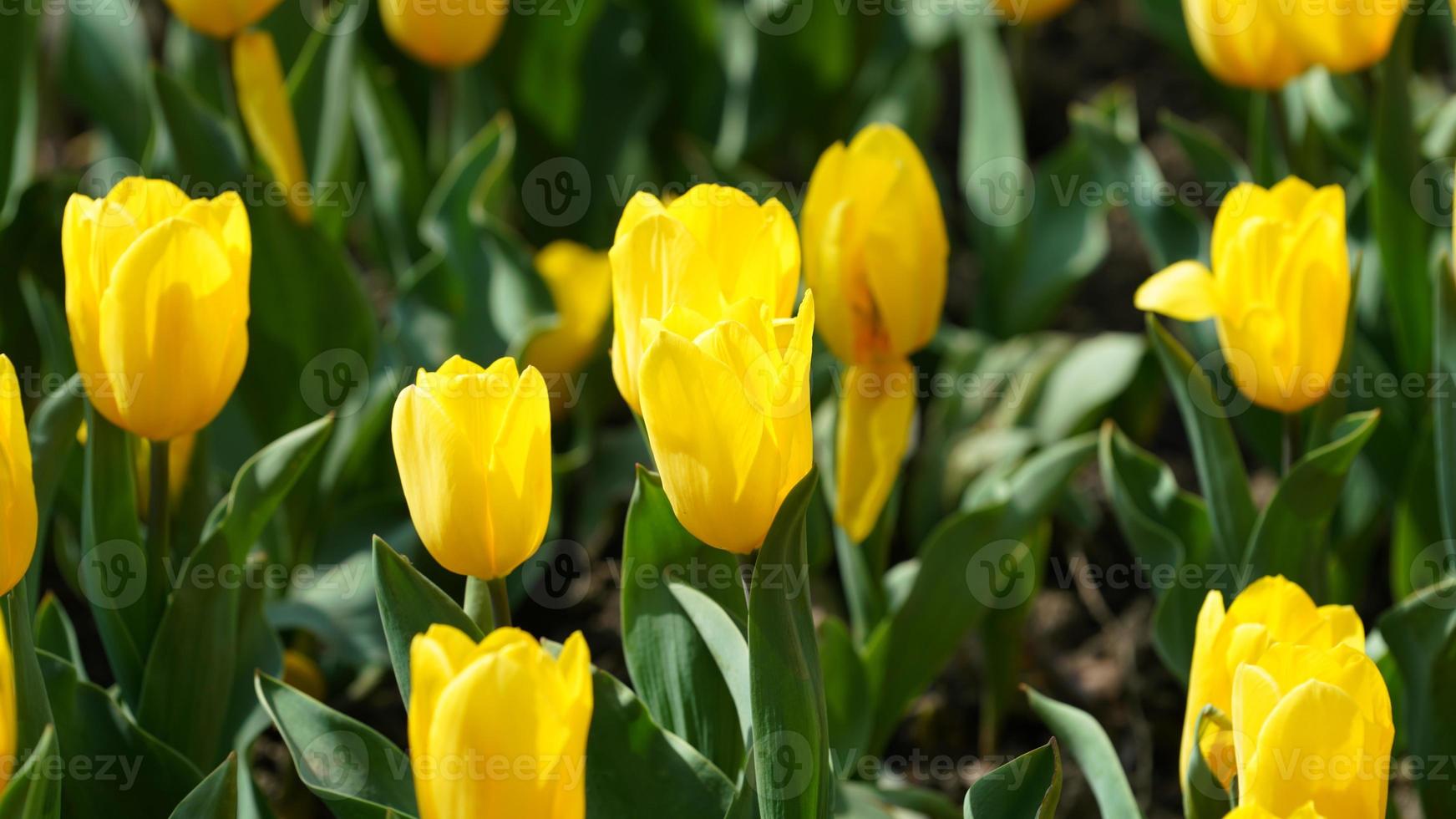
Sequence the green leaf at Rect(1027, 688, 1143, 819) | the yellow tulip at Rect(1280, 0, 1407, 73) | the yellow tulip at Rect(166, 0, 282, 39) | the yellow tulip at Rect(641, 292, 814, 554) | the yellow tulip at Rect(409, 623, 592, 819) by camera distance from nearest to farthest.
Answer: the yellow tulip at Rect(409, 623, 592, 819), the yellow tulip at Rect(641, 292, 814, 554), the green leaf at Rect(1027, 688, 1143, 819), the yellow tulip at Rect(1280, 0, 1407, 73), the yellow tulip at Rect(166, 0, 282, 39)

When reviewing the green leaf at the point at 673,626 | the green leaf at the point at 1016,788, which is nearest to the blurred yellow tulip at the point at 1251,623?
the green leaf at the point at 1016,788

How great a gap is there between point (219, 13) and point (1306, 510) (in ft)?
4.56

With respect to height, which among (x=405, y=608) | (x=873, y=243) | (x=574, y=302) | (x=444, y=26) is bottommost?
(x=405, y=608)

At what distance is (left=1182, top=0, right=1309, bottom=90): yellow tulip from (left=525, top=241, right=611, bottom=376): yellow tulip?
814 mm

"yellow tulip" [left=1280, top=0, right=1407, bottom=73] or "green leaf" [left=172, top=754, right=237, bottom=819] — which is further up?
"yellow tulip" [left=1280, top=0, right=1407, bottom=73]

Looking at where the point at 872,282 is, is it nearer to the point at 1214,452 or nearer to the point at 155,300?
the point at 1214,452

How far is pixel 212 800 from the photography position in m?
1.17

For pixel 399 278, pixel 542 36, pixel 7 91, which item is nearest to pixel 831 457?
pixel 399 278

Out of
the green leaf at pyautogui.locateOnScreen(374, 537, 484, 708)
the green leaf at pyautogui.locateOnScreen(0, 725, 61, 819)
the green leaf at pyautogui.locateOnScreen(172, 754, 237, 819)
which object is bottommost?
the green leaf at pyautogui.locateOnScreen(172, 754, 237, 819)

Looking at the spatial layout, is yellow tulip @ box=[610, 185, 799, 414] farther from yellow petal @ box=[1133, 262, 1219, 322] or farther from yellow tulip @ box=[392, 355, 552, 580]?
yellow petal @ box=[1133, 262, 1219, 322]

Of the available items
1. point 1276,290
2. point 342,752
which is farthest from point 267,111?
point 1276,290

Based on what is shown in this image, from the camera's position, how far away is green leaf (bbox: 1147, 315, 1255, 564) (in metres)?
1.53

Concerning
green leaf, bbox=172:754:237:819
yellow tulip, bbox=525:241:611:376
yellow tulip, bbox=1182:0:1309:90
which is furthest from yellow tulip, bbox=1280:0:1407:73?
green leaf, bbox=172:754:237:819

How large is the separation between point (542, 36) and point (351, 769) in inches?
64.2
